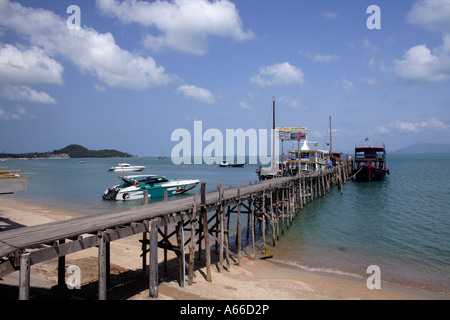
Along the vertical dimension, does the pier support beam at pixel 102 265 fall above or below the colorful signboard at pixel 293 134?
below

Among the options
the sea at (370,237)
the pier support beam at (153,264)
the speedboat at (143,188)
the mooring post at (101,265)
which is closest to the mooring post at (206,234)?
the pier support beam at (153,264)

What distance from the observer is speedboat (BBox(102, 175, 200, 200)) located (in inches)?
1452

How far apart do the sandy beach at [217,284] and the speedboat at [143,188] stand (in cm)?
2143

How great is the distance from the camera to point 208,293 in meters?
11.2

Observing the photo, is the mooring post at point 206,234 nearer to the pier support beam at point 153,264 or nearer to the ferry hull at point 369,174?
the pier support beam at point 153,264

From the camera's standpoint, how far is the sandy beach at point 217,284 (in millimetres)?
10609

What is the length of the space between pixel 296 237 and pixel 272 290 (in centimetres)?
976

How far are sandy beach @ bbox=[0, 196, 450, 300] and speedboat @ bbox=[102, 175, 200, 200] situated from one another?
2143cm

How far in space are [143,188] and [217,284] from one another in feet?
91.4

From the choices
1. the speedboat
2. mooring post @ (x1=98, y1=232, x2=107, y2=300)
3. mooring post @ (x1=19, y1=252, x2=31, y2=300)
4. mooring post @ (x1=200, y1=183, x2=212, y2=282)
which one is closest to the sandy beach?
mooring post @ (x1=200, y1=183, x2=212, y2=282)

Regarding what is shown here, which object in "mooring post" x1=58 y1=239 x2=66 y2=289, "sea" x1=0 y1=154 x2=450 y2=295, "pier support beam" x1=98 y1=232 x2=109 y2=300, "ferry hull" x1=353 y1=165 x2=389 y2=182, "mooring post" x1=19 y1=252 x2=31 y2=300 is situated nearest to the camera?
"mooring post" x1=19 y1=252 x2=31 y2=300

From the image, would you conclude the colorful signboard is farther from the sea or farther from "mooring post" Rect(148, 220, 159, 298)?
"mooring post" Rect(148, 220, 159, 298)
